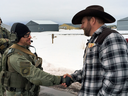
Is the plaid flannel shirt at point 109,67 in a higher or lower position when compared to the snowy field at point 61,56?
higher

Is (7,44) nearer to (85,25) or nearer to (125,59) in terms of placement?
(85,25)

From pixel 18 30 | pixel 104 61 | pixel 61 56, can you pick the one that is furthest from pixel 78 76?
pixel 61 56

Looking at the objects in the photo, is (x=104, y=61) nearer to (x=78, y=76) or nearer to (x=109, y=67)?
(x=109, y=67)

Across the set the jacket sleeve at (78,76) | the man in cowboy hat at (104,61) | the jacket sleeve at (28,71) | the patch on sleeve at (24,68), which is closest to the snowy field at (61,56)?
the jacket sleeve at (78,76)

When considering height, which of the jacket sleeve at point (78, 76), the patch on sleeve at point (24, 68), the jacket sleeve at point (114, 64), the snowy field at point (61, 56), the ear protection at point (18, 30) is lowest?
the snowy field at point (61, 56)

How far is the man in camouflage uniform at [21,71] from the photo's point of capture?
76.7 inches

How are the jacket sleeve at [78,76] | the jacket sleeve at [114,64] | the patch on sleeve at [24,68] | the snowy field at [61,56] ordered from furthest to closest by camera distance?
1. the snowy field at [61,56]
2. the jacket sleeve at [78,76]
3. the patch on sleeve at [24,68]
4. the jacket sleeve at [114,64]

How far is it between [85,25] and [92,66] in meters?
0.63

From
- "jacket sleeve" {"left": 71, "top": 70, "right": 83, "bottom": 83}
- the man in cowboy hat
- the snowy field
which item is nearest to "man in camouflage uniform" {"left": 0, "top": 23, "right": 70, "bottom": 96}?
"jacket sleeve" {"left": 71, "top": 70, "right": 83, "bottom": 83}

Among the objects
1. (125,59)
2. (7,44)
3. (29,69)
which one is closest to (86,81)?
(125,59)

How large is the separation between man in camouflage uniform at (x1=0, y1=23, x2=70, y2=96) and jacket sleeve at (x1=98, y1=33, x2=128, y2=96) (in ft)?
3.29

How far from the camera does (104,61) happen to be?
4.71 ft

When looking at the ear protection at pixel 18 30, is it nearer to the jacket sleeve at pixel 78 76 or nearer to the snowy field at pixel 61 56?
the jacket sleeve at pixel 78 76

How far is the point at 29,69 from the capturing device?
6.42ft
